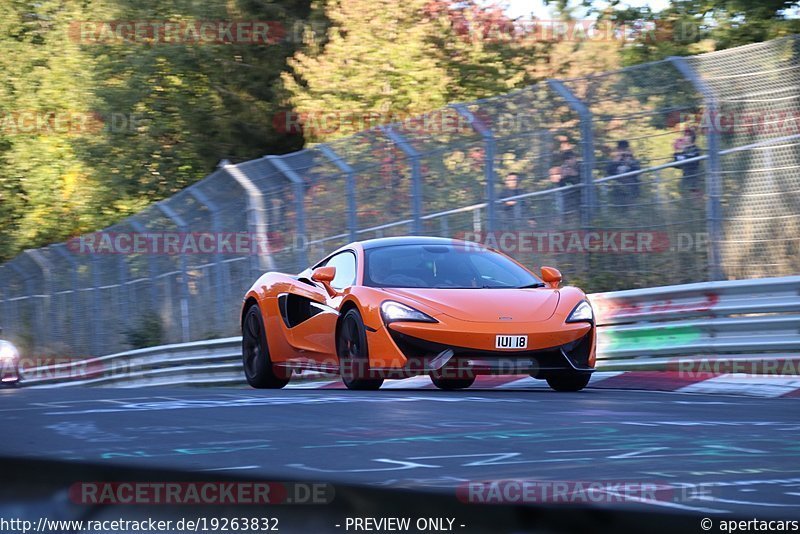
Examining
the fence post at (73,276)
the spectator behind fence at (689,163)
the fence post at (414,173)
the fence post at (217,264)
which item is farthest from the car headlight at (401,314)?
the fence post at (73,276)

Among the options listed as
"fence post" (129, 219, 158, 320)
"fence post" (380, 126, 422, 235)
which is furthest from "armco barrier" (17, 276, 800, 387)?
"fence post" (129, 219, 158, 320)

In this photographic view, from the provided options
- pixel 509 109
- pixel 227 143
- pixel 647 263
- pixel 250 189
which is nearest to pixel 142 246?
pixel 250 189

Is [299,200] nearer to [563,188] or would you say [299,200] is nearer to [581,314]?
[563,188]

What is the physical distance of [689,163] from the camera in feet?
37.1

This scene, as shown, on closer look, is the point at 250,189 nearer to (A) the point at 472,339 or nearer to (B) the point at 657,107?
(B) the point at 657,107

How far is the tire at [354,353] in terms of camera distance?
9398 millimetres

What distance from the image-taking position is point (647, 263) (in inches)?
478

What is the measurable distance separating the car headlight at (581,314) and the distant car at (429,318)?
0.01m

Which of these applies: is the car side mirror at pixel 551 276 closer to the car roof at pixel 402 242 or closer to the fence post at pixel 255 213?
the car roof at pixel 402 242

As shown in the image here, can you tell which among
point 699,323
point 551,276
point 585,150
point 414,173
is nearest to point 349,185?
point 414,173

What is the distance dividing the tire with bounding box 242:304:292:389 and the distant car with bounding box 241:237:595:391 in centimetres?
20

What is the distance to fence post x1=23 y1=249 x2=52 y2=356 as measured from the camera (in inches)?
1083

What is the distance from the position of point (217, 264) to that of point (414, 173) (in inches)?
215

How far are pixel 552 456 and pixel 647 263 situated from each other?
7.59 m
